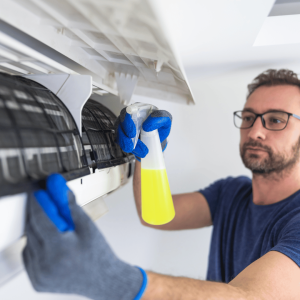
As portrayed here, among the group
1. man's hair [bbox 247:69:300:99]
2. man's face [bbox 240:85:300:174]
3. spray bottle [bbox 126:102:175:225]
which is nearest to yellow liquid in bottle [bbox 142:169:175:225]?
spray bottle [bbox 126:102:175:225]

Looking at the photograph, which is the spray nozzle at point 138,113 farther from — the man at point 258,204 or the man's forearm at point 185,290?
the man's forearm at point 185,290

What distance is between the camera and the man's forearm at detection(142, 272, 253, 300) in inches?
23.8

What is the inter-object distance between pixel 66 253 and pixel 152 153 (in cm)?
48

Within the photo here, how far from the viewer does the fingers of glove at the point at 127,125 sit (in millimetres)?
780

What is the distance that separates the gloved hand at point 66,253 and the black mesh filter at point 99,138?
10.3 inches

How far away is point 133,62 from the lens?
85 cm

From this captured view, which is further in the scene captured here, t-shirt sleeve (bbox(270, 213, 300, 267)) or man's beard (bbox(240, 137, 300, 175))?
man's beard (bbox(240, 137, 300, 175))

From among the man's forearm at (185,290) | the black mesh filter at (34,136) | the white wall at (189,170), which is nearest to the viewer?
the black mesh filter at (34,136)

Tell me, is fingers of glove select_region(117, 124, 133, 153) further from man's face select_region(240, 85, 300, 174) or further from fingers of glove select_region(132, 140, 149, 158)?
man's face select_region(240, 85, 300, 174)

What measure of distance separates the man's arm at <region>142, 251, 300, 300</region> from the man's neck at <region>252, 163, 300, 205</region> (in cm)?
52

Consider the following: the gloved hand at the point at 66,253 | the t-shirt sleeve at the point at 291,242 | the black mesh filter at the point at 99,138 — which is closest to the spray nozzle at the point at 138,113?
the black mesh filter at the point at 99,138

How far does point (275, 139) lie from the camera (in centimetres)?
130

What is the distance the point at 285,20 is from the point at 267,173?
75 cm

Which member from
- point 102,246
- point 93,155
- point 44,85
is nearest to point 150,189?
point 93,155
